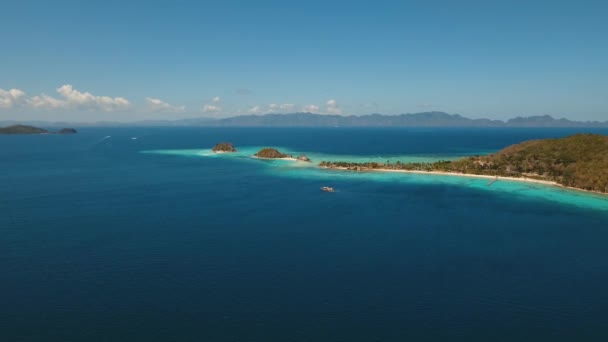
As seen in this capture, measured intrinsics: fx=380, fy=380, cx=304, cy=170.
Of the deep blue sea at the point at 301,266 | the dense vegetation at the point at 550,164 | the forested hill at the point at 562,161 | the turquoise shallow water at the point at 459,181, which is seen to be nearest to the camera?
the deep blue sea at the point at 301,266

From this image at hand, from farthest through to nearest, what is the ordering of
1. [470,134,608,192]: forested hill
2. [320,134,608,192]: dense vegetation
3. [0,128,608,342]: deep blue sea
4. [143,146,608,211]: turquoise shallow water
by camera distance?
[320,134,608,192]: dense vegetation
[470,134,608,192]: forested hill
[143,146,608,211]: turquoise shallow water
[0,128,608,342]: deep blue sea

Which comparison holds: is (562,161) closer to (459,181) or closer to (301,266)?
(459,181)

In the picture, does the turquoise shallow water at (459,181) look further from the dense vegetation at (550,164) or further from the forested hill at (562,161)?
the dense vegetation at (550,164)

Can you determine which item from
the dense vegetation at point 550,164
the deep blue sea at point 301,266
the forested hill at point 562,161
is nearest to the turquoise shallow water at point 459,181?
the deep blue sea at point 301,266

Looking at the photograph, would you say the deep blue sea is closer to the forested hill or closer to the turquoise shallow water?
the turquoise shallow water

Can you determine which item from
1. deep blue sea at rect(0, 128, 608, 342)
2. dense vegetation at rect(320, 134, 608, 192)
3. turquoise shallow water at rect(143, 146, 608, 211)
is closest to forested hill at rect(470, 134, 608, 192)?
dense vegetation at rect(320, 134, 608, 192)

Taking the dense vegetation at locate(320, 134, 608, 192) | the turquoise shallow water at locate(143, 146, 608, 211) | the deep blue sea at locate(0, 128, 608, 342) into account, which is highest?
the dense vegetation at locate(320, 134, 608, 192)
